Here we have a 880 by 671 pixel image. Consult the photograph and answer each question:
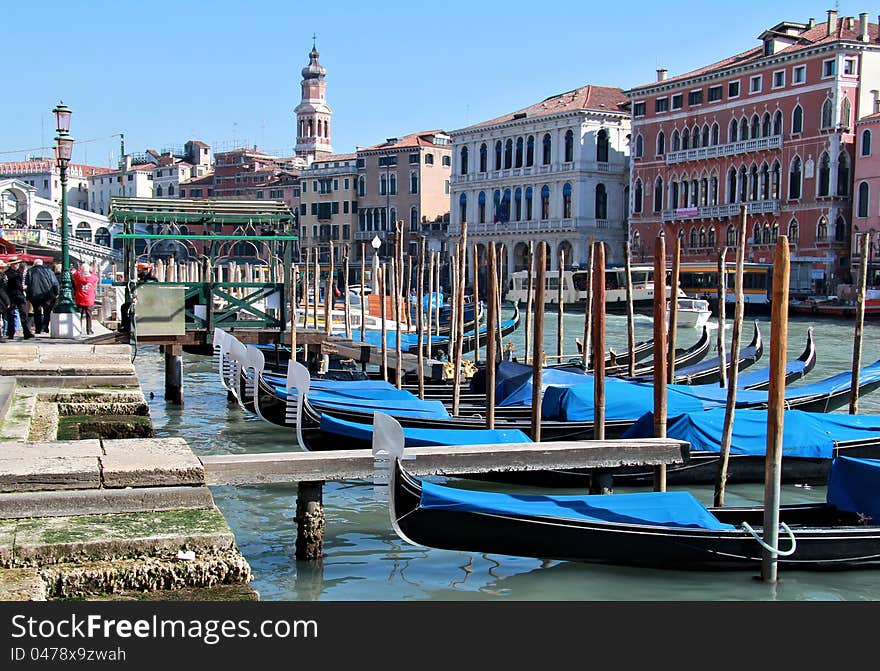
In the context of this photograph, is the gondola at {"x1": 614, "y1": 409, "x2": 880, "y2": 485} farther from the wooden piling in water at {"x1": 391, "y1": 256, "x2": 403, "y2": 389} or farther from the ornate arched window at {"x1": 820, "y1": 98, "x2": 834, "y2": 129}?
the ornate arched window at {"x1": 820, "y1": 98, "x2": 834, "y2": 129}

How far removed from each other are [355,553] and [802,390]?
15.0 ft

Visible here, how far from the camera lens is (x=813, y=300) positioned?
80.6ft

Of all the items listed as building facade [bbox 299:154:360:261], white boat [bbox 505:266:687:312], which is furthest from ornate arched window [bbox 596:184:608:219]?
building facade [bbox 299:154:360:261]

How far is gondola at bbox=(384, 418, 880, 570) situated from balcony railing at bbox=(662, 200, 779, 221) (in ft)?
77.3

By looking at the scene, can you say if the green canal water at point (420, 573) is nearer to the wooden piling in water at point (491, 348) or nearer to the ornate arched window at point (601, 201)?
the wooden piling in water at point (491, 348)

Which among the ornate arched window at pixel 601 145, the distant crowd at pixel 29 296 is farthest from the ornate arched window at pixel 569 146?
the distant crowd at pixel 29 296

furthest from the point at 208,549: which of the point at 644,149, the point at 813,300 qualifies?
the point at 644,149

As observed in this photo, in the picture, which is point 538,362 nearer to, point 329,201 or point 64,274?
point 64,274

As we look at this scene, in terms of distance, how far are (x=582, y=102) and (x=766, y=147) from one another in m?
7.66

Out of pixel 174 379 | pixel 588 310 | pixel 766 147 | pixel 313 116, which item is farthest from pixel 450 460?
pixel 313 116

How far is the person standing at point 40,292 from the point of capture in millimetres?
9828

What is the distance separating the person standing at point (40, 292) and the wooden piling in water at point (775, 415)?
7281 millimetres

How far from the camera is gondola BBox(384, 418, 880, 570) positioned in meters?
4.24
